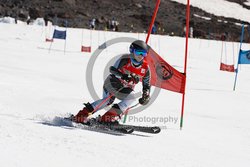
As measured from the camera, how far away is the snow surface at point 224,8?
207ft

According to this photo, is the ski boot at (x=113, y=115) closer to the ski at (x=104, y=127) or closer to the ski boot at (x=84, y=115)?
the ski at (x=104, y=127)

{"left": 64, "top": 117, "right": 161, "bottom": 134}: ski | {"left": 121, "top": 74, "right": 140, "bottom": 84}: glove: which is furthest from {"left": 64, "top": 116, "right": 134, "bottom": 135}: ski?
{"left": 121, "top": 74, "right": 140, "bottom": 84}: glove

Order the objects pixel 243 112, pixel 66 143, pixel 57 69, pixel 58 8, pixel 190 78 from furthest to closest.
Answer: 1. pixel 58 8
2. pixel 190 78
3. pixel 57 69
4. pixel 243 112
5. pixel 66 143

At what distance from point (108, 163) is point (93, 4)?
54.3 m

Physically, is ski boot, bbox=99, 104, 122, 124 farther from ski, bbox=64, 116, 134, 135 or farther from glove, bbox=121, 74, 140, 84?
glove, bbox=121, 74, 140, 84

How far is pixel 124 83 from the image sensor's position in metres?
7.20

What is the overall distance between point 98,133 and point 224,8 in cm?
6209

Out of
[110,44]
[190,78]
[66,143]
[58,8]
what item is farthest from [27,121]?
[58,8]

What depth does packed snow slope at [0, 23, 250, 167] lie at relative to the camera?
5.20m

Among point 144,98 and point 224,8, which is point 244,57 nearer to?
point 144,98

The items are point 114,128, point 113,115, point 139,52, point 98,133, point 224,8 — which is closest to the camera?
point 98,133

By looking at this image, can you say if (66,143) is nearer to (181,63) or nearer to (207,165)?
(207,165)

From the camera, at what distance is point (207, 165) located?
18.8 ft

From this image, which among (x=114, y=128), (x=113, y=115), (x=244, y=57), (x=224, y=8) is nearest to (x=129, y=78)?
(x=113, y=115)
